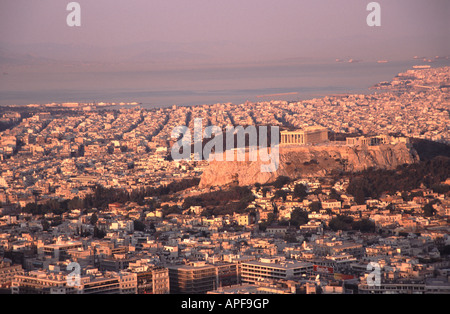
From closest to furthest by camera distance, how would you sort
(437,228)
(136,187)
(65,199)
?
(437,228) → (65,199) → (136,187)

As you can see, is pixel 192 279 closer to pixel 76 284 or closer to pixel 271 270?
pixel 271 270

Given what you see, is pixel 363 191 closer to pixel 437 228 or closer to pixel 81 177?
pixel 437 228

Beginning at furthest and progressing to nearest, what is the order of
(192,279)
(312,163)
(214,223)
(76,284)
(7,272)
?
(312,163) < (214,223) < (7,272) < (192,279) < (76,284)

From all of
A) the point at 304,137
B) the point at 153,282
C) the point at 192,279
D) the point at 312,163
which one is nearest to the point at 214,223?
the point at 312,163

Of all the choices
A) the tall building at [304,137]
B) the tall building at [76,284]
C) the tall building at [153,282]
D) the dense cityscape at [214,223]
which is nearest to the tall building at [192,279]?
the dense cityscape at [214,223]

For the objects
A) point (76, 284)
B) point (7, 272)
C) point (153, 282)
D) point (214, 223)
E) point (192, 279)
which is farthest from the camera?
point (214, 223)
